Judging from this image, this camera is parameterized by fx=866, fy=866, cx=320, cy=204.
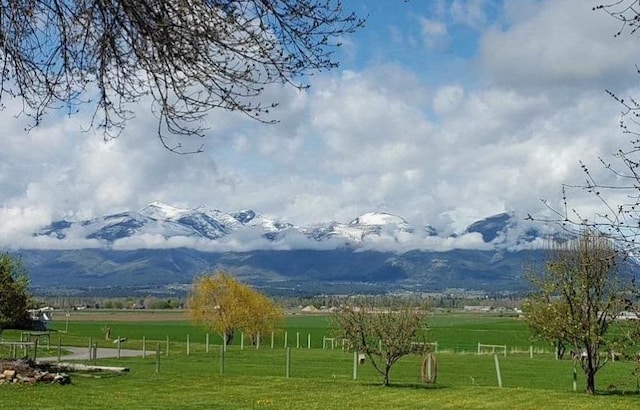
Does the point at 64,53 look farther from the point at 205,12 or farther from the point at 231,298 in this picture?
the point at 231,298

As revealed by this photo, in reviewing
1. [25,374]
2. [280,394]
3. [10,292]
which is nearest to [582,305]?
[280,394]

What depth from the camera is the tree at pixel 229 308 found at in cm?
7462

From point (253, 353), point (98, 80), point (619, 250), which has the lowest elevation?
point (253, 353)

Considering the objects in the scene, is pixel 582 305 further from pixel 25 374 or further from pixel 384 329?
pixel 25 374

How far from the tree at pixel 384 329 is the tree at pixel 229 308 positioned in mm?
45929

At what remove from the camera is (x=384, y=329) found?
27.4 m

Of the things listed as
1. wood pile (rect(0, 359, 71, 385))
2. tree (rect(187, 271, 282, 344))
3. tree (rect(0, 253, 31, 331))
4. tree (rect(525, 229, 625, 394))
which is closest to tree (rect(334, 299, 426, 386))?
tree (rect(525, 229, 625, 394))

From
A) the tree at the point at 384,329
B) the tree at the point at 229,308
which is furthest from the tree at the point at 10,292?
the tree at the point at 229,308

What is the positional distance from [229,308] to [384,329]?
A: 48.6 m

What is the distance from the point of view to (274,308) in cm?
7731

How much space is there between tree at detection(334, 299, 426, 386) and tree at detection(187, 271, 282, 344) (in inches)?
1808

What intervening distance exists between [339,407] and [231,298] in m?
54.8

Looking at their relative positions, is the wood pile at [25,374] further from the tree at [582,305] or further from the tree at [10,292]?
the tree at [582,305]

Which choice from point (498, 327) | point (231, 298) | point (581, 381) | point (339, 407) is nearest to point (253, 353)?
point (231, 298)
